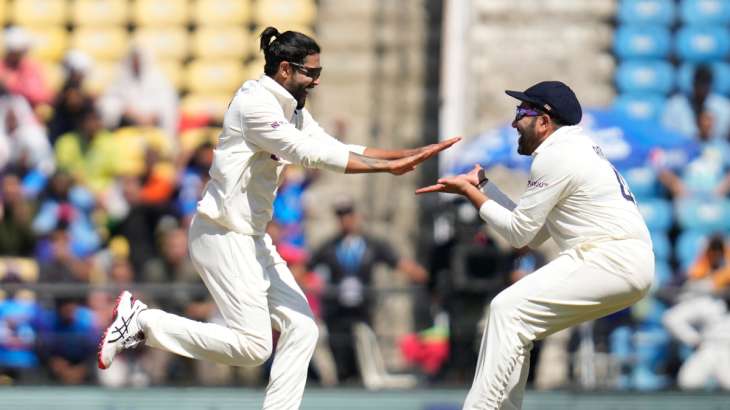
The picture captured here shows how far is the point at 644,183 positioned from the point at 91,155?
4.97 m

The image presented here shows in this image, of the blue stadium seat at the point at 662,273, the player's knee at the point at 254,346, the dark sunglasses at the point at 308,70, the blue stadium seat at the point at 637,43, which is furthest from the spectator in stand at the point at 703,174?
the player's knee at the point at 254,346

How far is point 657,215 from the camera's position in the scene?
14555 mm

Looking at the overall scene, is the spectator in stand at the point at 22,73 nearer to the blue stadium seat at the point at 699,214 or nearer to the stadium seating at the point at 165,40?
the stadium seating at the point at 165,40

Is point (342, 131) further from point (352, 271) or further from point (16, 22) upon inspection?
point (16, 22)

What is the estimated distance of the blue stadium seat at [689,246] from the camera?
14.2m

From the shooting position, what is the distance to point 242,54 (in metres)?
15.9

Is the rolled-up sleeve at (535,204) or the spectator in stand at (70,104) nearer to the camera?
the rolled-up sleeve at (535,204)

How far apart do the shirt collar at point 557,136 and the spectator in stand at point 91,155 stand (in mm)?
7136

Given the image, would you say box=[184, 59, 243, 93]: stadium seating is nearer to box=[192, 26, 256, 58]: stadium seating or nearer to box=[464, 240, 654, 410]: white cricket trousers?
box=[192, 26, 256, 58]: stadium seating

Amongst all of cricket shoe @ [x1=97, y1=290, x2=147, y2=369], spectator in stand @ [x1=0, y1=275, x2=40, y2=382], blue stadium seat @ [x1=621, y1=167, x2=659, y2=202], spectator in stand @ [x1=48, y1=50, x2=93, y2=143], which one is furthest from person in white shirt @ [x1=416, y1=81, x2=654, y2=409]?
spectator in stand @ [x1=48, y1=50, x2=93, y2=143]

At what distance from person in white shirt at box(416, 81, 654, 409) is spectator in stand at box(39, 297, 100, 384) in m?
5.71

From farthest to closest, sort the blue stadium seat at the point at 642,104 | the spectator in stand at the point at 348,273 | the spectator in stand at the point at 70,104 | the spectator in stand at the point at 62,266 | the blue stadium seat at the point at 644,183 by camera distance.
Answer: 1. the blue stadium seat at the point at 642,104
2. the spectator in stand at the point at 70,104
3. the blue stadium seat at the point at 644,183
4. the spectator in stand at the point at 62,266
5. the spectator in stand at the point at 348,273

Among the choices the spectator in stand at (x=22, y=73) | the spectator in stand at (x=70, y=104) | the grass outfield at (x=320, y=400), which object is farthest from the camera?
the spectator in stand at (x=22, y=73)

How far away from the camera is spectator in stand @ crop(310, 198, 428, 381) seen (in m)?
13.1
